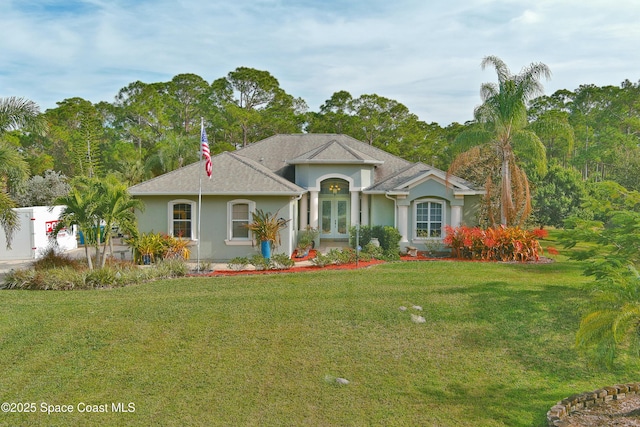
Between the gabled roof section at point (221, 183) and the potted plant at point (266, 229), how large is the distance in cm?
100

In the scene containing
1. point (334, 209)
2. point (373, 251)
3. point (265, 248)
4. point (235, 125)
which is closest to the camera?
point (265, 248)

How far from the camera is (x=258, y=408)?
7402mm

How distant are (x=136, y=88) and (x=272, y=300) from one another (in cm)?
4441

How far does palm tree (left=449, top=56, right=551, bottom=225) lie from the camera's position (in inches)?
839

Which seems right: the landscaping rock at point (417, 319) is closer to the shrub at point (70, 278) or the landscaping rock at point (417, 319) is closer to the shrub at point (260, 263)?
the shrub at point (260, 263)

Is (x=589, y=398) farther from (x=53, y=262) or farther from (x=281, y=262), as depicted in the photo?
(x=53, y=262)

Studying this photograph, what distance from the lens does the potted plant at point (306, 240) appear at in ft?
68.8

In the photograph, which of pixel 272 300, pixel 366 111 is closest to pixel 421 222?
pixel 272 300

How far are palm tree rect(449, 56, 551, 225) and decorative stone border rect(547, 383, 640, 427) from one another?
14.3m

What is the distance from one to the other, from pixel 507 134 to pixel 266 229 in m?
11.1

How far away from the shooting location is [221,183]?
1973 centimetres

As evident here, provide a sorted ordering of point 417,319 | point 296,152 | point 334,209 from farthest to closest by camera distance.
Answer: point 296,152 → point 334,209 → point 417,319

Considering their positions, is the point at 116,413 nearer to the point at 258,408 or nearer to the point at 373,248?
the point at 258,408

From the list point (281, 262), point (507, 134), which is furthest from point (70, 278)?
point (507, 134)
